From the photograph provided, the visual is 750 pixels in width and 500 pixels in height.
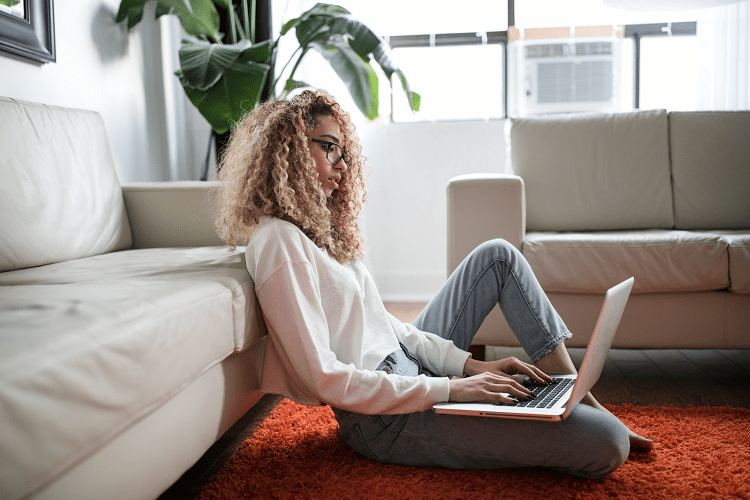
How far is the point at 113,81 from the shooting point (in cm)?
265

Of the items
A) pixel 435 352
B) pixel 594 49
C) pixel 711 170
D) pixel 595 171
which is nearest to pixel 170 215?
pixel 435 352

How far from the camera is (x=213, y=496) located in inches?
48.0

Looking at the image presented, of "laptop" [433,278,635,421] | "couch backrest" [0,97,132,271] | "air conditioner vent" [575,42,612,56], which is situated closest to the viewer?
"laptop" [433,278,635,421]

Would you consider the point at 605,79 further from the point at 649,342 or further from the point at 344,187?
the point at 344,187

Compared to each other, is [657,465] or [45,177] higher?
[45,177]

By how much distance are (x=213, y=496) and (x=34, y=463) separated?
2.16 ft

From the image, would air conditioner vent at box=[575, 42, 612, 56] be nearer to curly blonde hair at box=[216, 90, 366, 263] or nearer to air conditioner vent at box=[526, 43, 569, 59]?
air conditioner vent at box=[526, 43, 569, 59]

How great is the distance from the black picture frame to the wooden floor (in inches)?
50.1

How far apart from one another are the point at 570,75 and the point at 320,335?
2.87m

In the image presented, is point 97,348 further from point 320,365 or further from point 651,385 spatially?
point 651,385

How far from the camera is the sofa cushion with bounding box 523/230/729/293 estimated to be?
1.91 m

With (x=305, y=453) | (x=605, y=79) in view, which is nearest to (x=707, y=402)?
(x=305, y=453)

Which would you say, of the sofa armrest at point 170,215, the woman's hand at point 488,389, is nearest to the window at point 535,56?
the sofa armrest at point 170,215

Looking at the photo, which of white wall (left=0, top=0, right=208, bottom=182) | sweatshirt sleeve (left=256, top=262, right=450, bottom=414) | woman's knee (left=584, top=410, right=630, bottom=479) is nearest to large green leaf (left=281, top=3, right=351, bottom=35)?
white wall (left=0, top=0, right=208, bottom=182)
